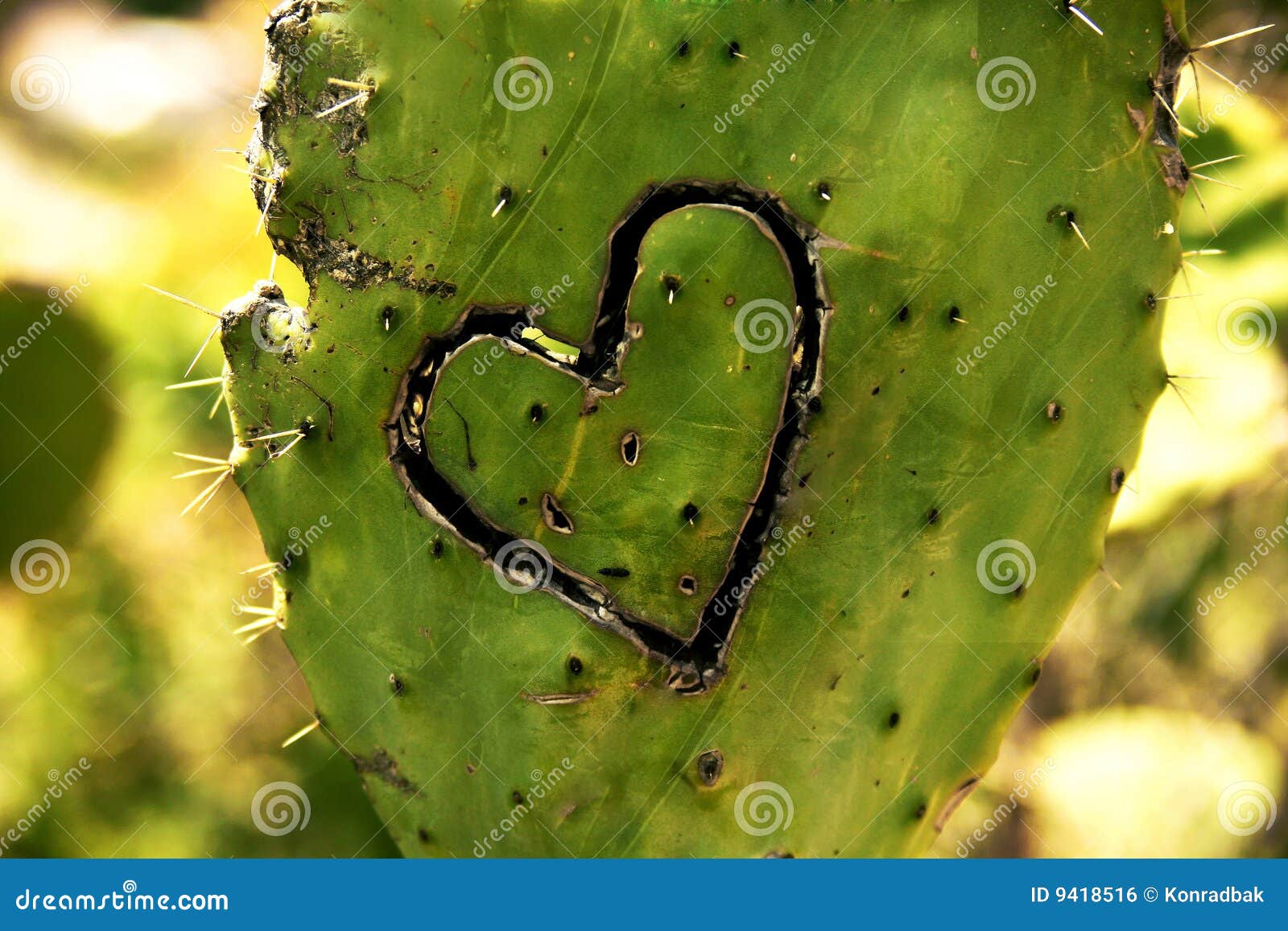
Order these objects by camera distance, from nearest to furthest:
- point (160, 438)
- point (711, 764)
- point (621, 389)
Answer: point (621, 389)
point (711, 764)
point (160, 438)

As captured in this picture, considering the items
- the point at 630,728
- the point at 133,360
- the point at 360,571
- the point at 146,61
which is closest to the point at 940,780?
the point at 630,728

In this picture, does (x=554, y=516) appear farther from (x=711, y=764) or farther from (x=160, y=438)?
(x=160, y=438)

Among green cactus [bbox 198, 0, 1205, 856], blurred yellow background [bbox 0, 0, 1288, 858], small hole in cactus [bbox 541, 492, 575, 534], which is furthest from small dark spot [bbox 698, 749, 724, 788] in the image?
blurred yellow background [bbox 0, 0, 1288, 858]

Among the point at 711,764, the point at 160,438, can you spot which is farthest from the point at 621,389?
the point at 160,438

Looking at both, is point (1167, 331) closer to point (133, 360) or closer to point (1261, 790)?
point (1261, 790)

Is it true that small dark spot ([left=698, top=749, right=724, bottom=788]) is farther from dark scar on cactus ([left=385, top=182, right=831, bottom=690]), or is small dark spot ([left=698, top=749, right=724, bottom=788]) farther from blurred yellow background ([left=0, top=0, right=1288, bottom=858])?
blurred yellow background ([left=0, top=0, right=1288, bottom=858])

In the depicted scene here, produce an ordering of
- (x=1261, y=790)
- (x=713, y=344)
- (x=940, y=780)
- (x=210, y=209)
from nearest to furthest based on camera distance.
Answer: (x=713, y=344) < (x=940, y=780) < (x=210, y=209) < (x=1261, y=790)

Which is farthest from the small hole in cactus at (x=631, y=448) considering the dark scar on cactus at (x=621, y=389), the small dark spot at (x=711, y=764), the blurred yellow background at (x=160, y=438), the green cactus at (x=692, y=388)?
the blurred yellow background at (x=160, y=438)
